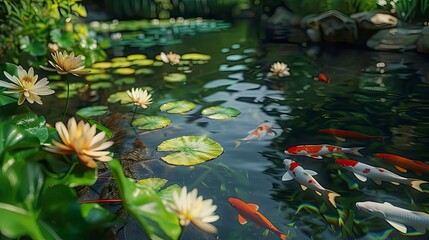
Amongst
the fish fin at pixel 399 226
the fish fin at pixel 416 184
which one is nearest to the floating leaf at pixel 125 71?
the fish fin at pixel 416 184

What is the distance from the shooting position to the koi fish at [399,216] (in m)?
1.15

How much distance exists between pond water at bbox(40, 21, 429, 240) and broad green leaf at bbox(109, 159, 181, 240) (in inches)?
16.4

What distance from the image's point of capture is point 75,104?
2629 millimetres

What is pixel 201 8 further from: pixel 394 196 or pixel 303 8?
pixel 394 196

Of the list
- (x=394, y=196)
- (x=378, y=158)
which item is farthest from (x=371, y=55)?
(x=394, y=196)

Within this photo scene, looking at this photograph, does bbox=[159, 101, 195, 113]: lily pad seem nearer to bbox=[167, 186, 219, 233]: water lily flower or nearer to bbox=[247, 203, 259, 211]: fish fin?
bbox=[247, 203, 259, 211]: fish fin

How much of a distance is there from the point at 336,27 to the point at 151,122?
4225 mm

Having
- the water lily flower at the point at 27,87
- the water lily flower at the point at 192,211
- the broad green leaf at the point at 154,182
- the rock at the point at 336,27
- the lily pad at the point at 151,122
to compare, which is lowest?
the lily pad at the point at 151,122

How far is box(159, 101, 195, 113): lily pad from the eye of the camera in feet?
7.80

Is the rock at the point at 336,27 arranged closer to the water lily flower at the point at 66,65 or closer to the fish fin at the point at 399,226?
the fish fin at the point at 399,226

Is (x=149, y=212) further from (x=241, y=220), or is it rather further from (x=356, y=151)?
(x=356, y=151)

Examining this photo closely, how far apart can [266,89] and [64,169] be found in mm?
2387

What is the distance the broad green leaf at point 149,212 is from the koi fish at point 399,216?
795mm

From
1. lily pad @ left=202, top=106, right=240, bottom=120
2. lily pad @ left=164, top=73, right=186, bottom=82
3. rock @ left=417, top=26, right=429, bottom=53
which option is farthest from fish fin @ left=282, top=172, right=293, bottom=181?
rock @ left=417, top=26, right=429, bottom=53
